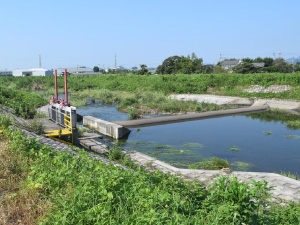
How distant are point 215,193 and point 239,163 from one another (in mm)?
6522

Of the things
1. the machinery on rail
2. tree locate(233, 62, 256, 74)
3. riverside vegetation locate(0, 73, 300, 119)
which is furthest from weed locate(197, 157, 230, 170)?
tree locate(233, 62, 256, 74)

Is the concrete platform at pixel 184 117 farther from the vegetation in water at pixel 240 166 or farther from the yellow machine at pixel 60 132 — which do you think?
the vegetation in water at pixel 240 166

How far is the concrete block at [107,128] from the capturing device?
13.6 m

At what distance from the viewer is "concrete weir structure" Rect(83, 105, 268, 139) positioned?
13906 millimetres

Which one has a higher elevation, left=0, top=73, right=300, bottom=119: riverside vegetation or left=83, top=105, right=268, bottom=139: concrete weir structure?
left=0, top=73, right=300, bottom=119: riverside vegetation

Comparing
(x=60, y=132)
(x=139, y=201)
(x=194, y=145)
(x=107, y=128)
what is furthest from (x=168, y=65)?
(x=139, y=201)

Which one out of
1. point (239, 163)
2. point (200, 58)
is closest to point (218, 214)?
point (239, 163)

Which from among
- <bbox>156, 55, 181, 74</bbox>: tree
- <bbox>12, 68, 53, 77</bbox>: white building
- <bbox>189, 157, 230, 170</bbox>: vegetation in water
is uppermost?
<bbox>156, 55, 181, 74</bbox>: tree

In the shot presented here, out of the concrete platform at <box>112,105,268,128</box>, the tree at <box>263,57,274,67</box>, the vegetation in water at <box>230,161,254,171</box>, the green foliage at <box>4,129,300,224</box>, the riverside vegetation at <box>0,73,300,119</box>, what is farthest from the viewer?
the tree at <box>263,57,274,67</box>

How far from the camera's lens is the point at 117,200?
12.2 ft

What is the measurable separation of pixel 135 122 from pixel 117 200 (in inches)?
503

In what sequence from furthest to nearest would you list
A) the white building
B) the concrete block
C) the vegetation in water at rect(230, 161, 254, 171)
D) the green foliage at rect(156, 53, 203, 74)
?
the white building < the green foliage at rect(156, 53, 203, 74) < the concrete block < the vegetation in water at rect(230, 161, 254, 171)

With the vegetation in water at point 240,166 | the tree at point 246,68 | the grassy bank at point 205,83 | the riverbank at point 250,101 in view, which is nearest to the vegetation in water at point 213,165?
the vegetation in water at point 240,166

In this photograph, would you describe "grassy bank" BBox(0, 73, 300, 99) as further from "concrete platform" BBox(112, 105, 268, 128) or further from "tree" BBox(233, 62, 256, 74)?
"tree" BBox(233, 62, 256, 74)
